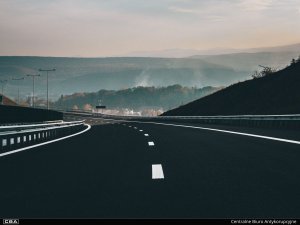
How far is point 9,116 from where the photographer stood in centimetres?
4741

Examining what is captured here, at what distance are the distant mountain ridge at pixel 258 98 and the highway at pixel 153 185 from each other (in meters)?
58.6

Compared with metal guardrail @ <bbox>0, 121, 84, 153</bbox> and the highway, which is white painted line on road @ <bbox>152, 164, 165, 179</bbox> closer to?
the highway

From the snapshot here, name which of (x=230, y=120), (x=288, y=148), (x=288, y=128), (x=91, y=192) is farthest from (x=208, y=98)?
(x=91, y=192)

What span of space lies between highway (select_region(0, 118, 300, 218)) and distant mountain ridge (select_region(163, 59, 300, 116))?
2307 inches

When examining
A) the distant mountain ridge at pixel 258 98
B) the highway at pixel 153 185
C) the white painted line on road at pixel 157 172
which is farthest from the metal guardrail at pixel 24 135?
the distant mountain ridge at pixel 258 98

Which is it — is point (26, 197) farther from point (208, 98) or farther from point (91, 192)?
point (208, 98)

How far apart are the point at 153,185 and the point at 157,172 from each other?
1526 millimetres

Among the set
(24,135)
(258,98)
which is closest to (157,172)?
(24,135)

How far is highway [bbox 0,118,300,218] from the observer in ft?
22.0

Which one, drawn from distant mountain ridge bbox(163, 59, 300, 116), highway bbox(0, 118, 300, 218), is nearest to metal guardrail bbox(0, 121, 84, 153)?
highway bbox(0, 118, 300, 218)

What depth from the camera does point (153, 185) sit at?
8.71m

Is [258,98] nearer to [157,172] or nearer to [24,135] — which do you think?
[24,135]

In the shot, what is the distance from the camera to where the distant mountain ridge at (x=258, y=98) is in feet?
258

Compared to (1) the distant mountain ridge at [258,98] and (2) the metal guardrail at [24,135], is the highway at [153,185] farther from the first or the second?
(1) the distant mountain ridge at [258,98]
